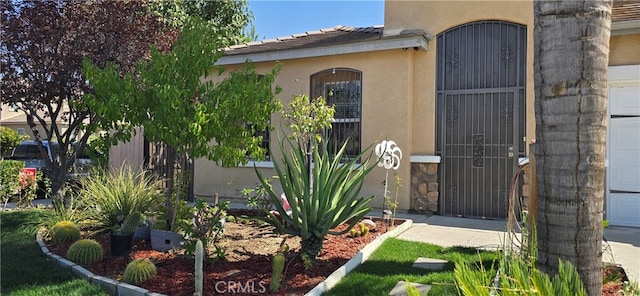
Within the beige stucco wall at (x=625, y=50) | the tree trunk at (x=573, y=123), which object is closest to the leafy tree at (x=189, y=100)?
the tree trunk at (x=573, y=123)

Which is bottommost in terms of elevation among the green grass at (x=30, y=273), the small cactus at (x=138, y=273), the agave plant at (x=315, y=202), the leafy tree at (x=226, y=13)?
the green grass at (x=30, y=273)

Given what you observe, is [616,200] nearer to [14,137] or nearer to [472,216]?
[472,216]

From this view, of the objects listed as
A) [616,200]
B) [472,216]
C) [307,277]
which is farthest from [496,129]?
[307,277]

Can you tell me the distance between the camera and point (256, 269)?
4723mm

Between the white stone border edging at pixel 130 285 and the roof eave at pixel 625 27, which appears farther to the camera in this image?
the roof eave at pixel 625 27

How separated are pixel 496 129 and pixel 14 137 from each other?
926 inches

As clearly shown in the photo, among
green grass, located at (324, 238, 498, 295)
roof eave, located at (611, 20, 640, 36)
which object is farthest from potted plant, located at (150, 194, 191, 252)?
roof eave, located at (611, 20, 640, 36)

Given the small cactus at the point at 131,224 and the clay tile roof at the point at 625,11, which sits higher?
the clay tile roof at the point at 625,11

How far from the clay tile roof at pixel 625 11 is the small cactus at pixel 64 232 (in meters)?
8.94

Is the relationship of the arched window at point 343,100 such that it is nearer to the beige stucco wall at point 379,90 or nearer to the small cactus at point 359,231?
the beige stucco wall at point 379,90

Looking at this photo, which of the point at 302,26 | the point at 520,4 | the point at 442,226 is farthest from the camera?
the point at 302,26

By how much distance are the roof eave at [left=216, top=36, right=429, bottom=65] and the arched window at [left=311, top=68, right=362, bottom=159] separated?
1.65 ft

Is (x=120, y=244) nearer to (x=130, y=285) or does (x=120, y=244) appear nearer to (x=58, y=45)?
(x=130, y=285)

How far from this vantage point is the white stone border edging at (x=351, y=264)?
4.12m
